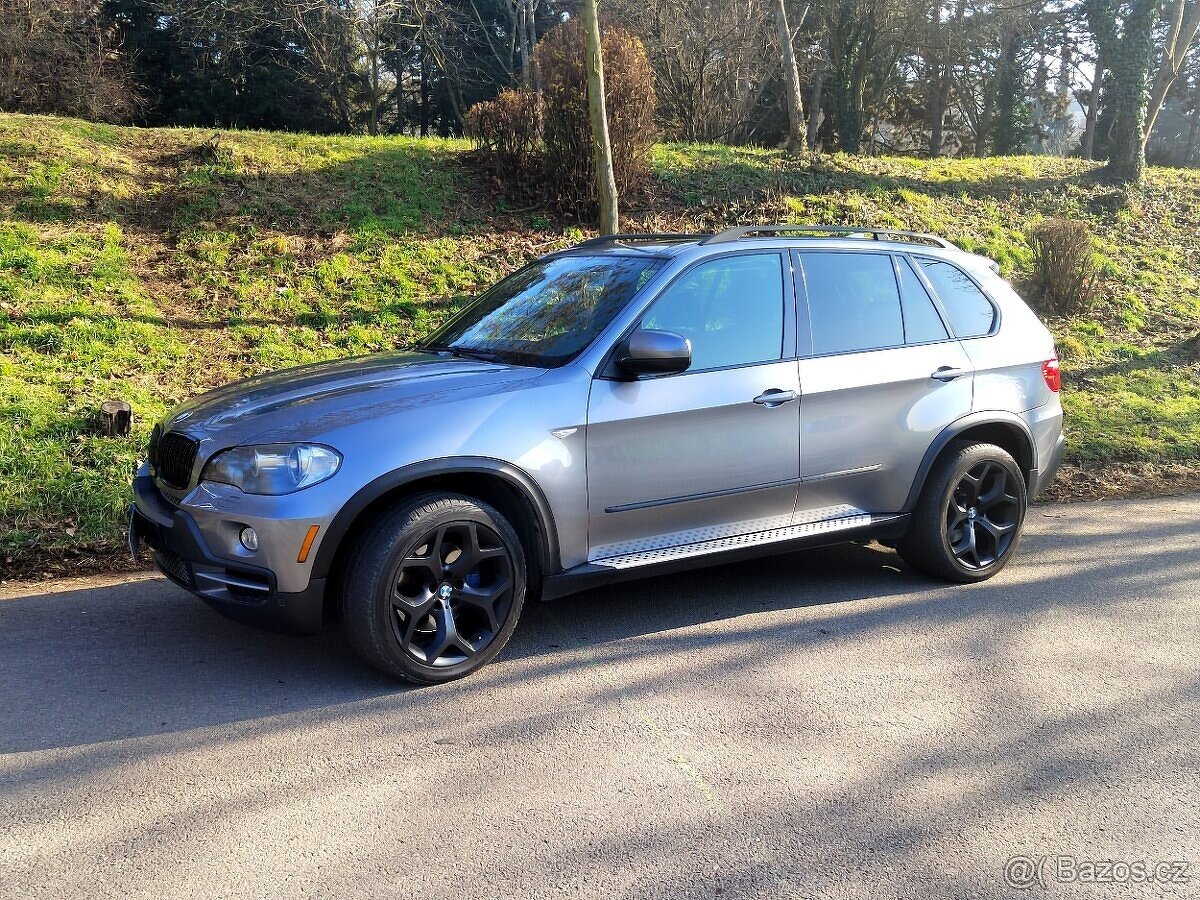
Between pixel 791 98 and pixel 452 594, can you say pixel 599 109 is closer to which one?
pixel 452 594

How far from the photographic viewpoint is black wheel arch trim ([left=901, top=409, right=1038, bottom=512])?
546 cm

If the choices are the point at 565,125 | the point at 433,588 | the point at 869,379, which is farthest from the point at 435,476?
the point at 565,125

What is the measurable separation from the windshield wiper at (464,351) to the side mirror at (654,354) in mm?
652

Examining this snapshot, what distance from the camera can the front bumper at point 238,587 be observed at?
3.95 meters

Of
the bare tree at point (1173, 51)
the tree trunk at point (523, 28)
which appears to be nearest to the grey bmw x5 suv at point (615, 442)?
the bare tree at point (1173, 51)

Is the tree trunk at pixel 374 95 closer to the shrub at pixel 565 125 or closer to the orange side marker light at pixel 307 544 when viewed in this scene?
the shrub at pixel 565 125

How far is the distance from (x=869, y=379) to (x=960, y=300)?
98cm

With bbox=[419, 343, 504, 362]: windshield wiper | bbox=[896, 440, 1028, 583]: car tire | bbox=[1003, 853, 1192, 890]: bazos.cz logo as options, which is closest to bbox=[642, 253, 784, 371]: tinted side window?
bbox=[419, 343, 504, 362]: windshield wiper

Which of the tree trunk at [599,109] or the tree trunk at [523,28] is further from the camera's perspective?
the tree trunk at [523,28]

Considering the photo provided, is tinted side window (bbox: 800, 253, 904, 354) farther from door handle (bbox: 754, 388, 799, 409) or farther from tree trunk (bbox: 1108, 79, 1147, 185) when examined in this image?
tree trunk (bbox: 1108, 79, 1147, 185)

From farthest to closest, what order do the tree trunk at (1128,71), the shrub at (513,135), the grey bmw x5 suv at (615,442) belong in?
the tree trunk at (1128,71) < the shrub at (513,135) < the grey bmw x5 suv at (615,442)

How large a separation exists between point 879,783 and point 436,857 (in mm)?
1492

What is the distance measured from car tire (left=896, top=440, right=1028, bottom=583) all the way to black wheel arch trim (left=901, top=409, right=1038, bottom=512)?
74 mm

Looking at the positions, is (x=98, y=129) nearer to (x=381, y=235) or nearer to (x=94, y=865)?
(x=381, y=235)
